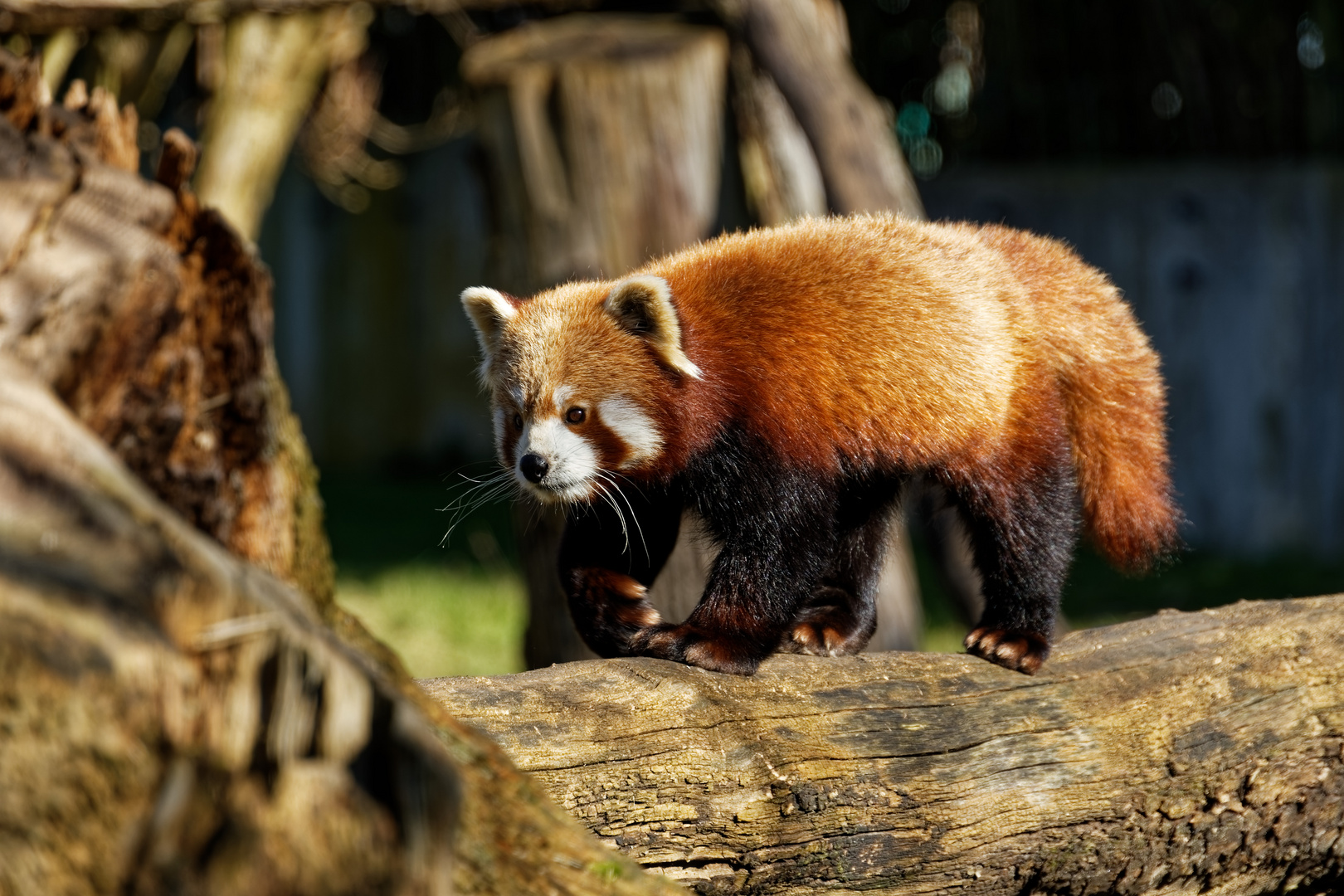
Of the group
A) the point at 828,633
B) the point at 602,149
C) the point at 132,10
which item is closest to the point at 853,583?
the point at 828,633

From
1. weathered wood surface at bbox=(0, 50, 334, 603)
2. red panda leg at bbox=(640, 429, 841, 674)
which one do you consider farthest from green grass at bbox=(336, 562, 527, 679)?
weathered wood surface at bbox=(0, 50, 334, 603)

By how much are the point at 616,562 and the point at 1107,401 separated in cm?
131

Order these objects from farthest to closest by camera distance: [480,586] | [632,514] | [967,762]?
1. [480,586]
2. [632,514]
3. [967,762]

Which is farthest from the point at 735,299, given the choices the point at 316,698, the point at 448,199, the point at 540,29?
the point at 448,199

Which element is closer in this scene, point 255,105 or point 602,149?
point 602,149

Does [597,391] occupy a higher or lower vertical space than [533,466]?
higher

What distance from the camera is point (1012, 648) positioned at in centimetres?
313

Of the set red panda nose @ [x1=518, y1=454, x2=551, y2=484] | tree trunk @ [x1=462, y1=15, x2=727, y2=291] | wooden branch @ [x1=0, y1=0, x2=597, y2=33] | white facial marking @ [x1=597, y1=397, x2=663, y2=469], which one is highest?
wooden branch @ [x1=0, y1=0, x2=597, y2=33]

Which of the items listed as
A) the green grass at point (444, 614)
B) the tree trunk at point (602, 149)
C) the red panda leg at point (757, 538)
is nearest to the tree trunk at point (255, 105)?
the tree trunk at point (602, 149)

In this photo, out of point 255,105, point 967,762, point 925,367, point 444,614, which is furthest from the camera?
point 444,614

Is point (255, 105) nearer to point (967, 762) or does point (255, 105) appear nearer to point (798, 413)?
point (798, 413)

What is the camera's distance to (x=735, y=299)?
327 centimetres

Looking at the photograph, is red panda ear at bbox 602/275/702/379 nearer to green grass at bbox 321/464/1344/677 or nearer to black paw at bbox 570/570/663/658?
black paw at bbox 570/570/663/658

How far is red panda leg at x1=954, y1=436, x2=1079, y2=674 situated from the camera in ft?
Result: 10.9
